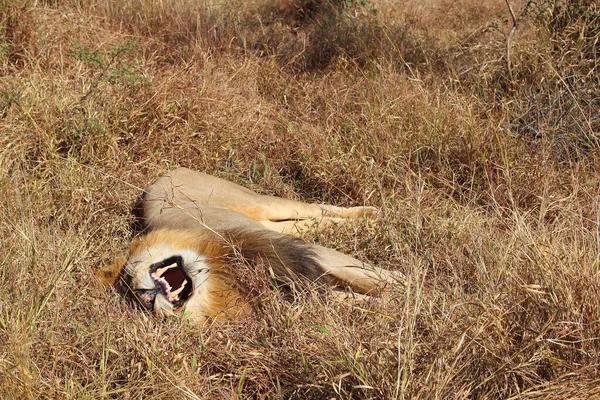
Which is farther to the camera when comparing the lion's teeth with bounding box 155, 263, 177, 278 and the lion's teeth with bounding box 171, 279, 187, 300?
the lion's teeth with bounding box 155, 263, 177, 278

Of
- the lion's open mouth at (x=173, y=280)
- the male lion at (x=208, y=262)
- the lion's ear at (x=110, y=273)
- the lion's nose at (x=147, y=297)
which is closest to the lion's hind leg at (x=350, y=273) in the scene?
the male lion at (x=208, y=262)

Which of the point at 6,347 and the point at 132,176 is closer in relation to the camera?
the point at 6,347

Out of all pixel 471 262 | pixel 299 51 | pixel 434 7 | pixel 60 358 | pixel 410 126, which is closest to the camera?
pixel 60 358

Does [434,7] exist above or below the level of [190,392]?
below

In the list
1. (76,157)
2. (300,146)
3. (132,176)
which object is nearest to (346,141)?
(300,146)

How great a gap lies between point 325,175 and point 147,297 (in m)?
1.69

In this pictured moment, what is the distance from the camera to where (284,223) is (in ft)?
15.0

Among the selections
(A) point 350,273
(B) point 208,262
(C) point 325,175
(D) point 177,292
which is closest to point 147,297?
(D) point 177,292

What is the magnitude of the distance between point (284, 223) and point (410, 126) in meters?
1.06

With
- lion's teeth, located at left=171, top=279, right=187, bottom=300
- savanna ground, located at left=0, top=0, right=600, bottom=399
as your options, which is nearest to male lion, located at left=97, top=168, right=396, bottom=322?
lion's teeth, located at left=171, top=279, right=187, bottom=300

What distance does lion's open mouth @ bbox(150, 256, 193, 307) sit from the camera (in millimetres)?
3561

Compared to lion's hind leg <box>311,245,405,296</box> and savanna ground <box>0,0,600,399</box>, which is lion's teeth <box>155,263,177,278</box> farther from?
lion's hind leg <box>311,245,405,296</box>

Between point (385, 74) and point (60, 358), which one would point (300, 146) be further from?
point (60, 358)

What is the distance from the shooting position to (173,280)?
12.1 ft
